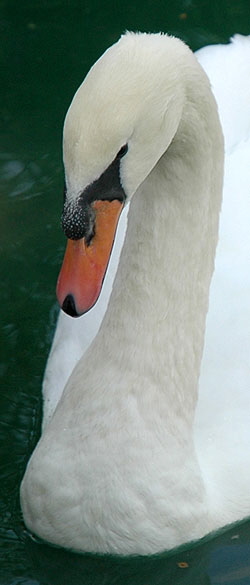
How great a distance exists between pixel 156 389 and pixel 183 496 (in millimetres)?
358

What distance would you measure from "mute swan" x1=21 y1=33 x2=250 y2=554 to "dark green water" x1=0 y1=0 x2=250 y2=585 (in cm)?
16

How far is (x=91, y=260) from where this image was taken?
9.97ft

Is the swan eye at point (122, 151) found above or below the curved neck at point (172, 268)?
above

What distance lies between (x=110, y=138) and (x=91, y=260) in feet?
1.08

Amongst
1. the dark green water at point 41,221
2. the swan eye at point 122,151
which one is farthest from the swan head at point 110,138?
the dark green water at point 41,221

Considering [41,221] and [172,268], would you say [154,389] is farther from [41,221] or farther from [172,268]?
[41,221]

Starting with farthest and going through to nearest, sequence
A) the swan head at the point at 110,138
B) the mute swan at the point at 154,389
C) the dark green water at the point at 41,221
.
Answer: the dark green water at the point at 41,221 → the mute swan at the point at 154,389 → the swan head at the point at 110,138

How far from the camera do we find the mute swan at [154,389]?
3.21 meters

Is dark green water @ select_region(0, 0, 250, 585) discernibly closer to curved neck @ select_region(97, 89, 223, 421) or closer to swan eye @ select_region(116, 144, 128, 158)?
curved neck @ select_region(97, 89, 223, 421)

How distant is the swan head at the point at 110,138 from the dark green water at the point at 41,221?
4.42 feet

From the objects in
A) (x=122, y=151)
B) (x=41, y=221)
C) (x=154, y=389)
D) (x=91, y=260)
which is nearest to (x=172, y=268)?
(x=154, y=389)

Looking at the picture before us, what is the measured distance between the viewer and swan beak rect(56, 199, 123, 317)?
303 cm

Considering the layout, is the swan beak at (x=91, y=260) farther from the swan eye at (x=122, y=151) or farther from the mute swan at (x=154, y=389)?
the swan eye at (x=122, y=151)

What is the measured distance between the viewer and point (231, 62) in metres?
5.37
